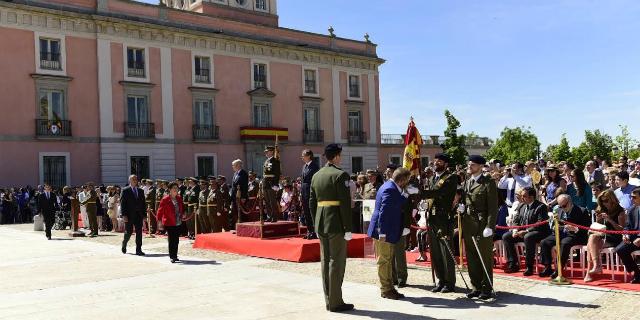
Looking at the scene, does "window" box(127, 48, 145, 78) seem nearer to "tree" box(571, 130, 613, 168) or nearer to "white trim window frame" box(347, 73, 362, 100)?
"white trim window frame" box(347, 73, 362, 100)

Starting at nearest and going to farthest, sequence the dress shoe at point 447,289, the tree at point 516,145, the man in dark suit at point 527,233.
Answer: the dress shoe at point 447,289 < the man in dark suit at point 527,233 < the tree at point 516,145

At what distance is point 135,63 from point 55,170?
7.09m

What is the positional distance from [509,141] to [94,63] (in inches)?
2011

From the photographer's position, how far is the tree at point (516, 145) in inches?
2675

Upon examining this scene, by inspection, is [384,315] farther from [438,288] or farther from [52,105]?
[52,105]

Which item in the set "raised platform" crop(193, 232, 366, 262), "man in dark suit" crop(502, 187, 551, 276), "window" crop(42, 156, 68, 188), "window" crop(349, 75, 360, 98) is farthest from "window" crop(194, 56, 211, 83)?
"man in dark suit" crop(502, 187, 551, 276)

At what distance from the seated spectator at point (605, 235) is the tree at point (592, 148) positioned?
114 feet

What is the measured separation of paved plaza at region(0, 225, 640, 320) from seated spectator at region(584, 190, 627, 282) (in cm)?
84

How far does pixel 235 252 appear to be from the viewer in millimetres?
14102

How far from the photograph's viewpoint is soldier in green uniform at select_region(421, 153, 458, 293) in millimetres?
8602

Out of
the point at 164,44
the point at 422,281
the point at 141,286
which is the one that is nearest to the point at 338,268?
the point at 422,281

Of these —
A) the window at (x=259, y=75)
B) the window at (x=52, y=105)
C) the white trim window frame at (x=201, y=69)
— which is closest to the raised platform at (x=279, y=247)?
the window at (x=52, y=105)

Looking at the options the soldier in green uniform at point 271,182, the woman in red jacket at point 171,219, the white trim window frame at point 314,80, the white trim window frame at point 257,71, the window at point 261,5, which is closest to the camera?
the woman in red jacket at point 171,219

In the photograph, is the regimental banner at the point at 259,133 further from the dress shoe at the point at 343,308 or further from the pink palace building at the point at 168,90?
the dress shoe at the point at 343,308
